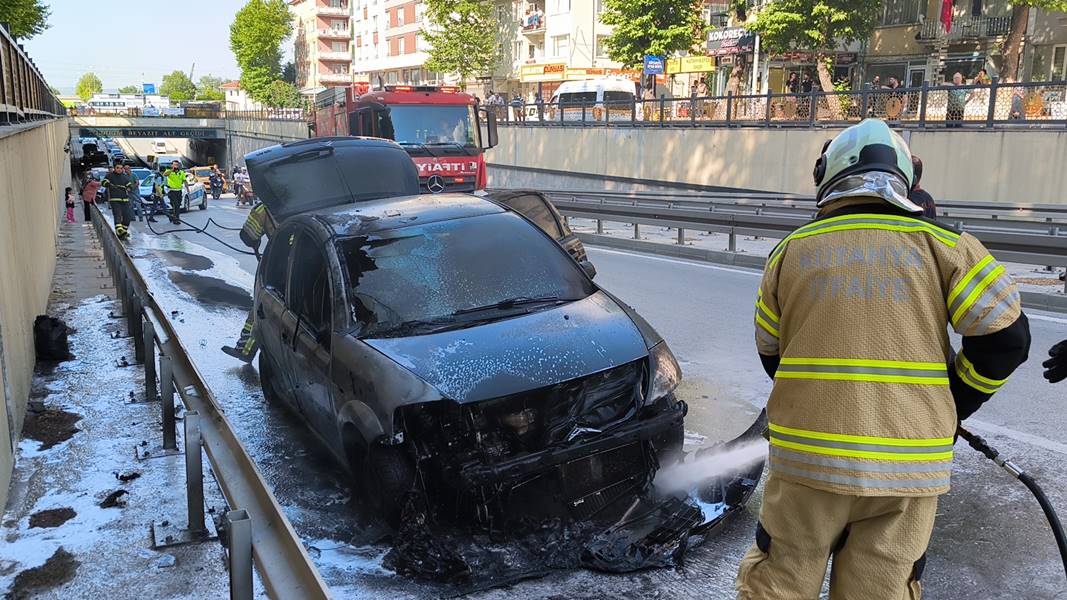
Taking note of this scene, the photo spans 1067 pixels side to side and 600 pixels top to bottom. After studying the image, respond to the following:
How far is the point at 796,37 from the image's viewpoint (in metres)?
32.2

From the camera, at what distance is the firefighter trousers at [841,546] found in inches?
91.5

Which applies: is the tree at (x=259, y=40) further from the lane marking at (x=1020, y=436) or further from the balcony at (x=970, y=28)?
the lane marking at (x=1020, y=436)

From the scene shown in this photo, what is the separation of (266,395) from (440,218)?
6.95ft

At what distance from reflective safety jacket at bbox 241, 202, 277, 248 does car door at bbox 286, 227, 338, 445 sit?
2972 mm

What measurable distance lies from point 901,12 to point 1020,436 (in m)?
33.2

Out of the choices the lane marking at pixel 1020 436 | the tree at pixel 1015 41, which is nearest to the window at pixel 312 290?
the lane marking at pixel 1020 436

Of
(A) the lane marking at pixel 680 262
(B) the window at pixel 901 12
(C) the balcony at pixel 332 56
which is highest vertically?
(C) the balcony at pixel 332 56

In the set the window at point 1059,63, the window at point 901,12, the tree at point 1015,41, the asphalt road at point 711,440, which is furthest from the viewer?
the window at point 901,12

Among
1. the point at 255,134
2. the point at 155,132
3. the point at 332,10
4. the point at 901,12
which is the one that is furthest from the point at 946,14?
the point at 332,10

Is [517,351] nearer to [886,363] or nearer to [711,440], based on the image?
[711,440]

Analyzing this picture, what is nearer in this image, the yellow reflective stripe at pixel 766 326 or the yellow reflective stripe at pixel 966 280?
the yellow reflective stripe at pixel 966 280

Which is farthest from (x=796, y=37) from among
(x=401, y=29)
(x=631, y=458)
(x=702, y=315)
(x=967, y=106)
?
(x=401, y=29)

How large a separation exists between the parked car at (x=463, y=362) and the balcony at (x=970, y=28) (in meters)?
31.3

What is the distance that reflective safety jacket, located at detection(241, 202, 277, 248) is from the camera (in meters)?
8.72
